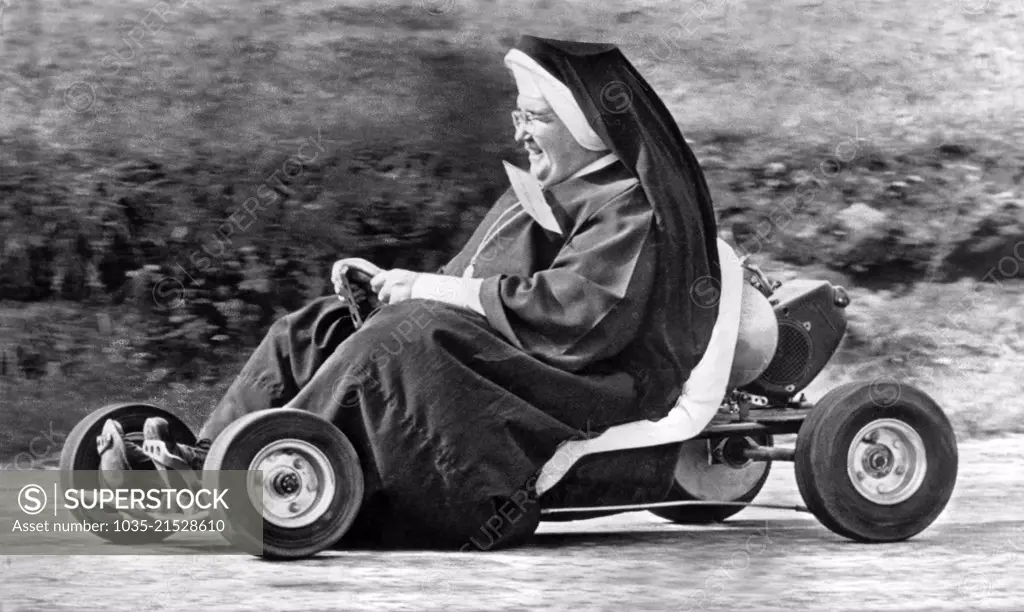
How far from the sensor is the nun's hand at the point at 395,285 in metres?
6.47

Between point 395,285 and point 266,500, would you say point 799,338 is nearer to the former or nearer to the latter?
point 395,285

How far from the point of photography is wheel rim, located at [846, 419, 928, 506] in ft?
22.0

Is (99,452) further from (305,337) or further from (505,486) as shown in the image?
(505,486)

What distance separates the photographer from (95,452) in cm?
671

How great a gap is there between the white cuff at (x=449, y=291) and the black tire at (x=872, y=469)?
135 centimetres

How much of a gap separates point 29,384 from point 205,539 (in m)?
3.49

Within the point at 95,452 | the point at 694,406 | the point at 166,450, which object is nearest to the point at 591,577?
the point at 694,406

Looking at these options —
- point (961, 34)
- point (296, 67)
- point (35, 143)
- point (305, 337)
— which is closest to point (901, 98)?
point (961, 34)

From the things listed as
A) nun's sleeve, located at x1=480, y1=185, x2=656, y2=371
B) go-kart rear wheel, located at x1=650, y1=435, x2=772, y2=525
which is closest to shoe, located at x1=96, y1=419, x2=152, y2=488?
nun's sleeve, located at x1=480, y1=185, x2=656, y2=371

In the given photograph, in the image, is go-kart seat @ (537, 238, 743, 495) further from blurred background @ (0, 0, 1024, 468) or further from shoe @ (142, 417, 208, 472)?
blurred background @ (0, 0, 1024, 468)

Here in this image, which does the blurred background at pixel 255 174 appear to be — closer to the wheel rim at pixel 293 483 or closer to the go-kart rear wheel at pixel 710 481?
the go-kart rear wheel at pixel 710 481

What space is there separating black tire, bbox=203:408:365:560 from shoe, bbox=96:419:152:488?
491 mm

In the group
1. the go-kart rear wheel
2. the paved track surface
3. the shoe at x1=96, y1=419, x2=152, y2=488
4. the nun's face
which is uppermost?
the nun's face

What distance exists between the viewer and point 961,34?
41.0 feet
